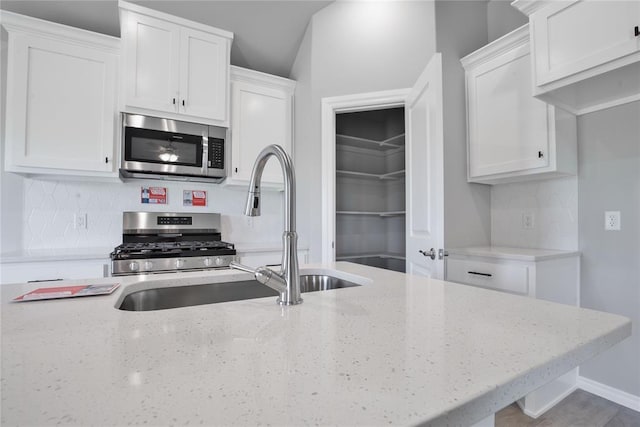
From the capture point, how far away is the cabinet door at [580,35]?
55.3 inches

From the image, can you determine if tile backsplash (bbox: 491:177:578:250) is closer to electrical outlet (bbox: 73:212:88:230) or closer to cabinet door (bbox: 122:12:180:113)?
cabinet door (bbox: 122:12:180:113)

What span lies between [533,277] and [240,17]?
2.97 metres

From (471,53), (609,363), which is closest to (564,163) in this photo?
(471,53)

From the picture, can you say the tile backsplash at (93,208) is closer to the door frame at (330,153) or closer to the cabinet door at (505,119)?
the door frame at (330,153)

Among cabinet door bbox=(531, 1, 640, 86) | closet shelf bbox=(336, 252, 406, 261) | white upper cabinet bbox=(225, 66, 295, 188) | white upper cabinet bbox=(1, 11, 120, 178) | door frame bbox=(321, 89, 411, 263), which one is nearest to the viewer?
cabinet door bbox=(531, 1, 640, 86)

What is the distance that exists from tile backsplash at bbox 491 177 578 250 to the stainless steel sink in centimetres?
179

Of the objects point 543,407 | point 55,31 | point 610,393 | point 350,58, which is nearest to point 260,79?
point 350,58

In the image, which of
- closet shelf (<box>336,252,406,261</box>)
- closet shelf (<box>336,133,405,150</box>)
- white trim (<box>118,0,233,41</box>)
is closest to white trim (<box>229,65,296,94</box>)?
white trim (<box>118,0,233,41</box>)

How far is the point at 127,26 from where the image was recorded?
2266 millimetres

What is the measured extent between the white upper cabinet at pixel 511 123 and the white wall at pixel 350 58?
43cm

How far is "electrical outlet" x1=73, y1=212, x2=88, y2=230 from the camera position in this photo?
2.43 metres

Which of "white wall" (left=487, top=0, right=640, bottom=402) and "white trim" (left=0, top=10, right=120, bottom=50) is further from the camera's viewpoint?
"white trim" (left=0, top=10, right=120, bottom=50)

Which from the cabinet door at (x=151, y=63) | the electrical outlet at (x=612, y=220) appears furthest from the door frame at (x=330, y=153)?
the electrical outlet at (x=612, y=220)

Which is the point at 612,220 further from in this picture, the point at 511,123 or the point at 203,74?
the point at 203,74
